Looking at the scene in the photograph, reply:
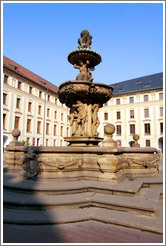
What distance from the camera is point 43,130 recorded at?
38.9 metres

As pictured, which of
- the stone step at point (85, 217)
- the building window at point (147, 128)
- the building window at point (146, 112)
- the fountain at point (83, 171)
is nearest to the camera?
the stone step at point (85, 217)

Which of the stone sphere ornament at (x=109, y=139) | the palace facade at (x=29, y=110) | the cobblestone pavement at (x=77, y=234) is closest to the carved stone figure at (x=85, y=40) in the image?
the stone sphere ornament at (x=109, y=139)

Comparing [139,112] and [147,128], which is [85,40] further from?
[139,112]

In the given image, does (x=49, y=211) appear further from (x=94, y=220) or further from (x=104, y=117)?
(x=104, y=117)

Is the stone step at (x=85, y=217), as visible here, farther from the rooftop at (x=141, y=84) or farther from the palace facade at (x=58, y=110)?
the rooftop at (x=141, y=84)

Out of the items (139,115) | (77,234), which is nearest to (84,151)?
(77,234)

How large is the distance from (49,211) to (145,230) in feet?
6.42

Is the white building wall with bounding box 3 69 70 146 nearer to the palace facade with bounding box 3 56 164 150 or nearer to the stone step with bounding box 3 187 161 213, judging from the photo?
the palace facade with bounding box 3 56 164 150

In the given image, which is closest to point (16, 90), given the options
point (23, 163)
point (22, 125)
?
point (22, 125)

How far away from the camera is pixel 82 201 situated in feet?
13.0

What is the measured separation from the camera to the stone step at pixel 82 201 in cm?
377

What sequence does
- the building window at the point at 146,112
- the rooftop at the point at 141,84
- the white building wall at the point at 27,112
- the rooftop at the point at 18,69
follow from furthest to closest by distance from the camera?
the rooftop at the point at 141,84 → the building window at the point at 146,112 → the rooftop at the point at 18,69 → the white building wall at the point at 27,112

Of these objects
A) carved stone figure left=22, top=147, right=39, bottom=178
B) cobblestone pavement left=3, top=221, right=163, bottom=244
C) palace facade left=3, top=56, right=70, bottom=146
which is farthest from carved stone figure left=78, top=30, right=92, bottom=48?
palace facade left=3, top=56, right=70, bottom=146

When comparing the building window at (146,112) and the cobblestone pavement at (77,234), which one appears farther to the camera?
the building window at (146,112)
